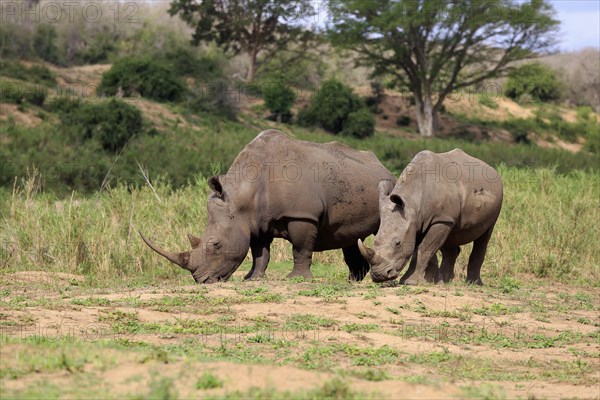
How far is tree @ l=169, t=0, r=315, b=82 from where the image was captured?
50531 mm

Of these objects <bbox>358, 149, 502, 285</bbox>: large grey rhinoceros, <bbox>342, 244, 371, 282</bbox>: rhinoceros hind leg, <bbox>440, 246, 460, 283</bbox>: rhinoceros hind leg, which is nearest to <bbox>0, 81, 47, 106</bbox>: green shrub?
<bbox>342, 244, 371, 282</bbox>: rhinoceros hind leg

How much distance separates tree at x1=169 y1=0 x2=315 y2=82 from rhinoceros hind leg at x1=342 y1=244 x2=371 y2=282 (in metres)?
38.3

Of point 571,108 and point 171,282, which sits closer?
point 171,282

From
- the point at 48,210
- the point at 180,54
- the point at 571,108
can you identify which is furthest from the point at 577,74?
the point at 48,210

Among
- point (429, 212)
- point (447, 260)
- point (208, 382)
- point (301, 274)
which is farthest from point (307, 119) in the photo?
point (208, 382)

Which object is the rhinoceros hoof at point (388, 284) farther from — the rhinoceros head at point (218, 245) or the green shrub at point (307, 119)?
the green shrub at point (307, 119)

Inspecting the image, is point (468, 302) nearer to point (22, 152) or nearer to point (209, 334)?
point (209, 334)

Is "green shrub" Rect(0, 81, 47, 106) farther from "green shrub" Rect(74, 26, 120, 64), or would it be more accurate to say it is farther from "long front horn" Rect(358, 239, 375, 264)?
"long front horn" Rect(358, 239, 375, 264)

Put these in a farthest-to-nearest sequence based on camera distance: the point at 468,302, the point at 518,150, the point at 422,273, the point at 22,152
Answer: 1. the point at 518,150
2. the point at 22,152
3. the point at 422,273
4. the point at 468,302

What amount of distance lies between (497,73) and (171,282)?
36.4m

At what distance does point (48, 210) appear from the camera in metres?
14.7

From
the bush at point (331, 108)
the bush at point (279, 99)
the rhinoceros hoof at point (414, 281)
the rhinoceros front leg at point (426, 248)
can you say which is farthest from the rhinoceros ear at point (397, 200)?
the bush at point (279, 99)

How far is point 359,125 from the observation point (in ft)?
138

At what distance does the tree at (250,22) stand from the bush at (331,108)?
7.88 m
